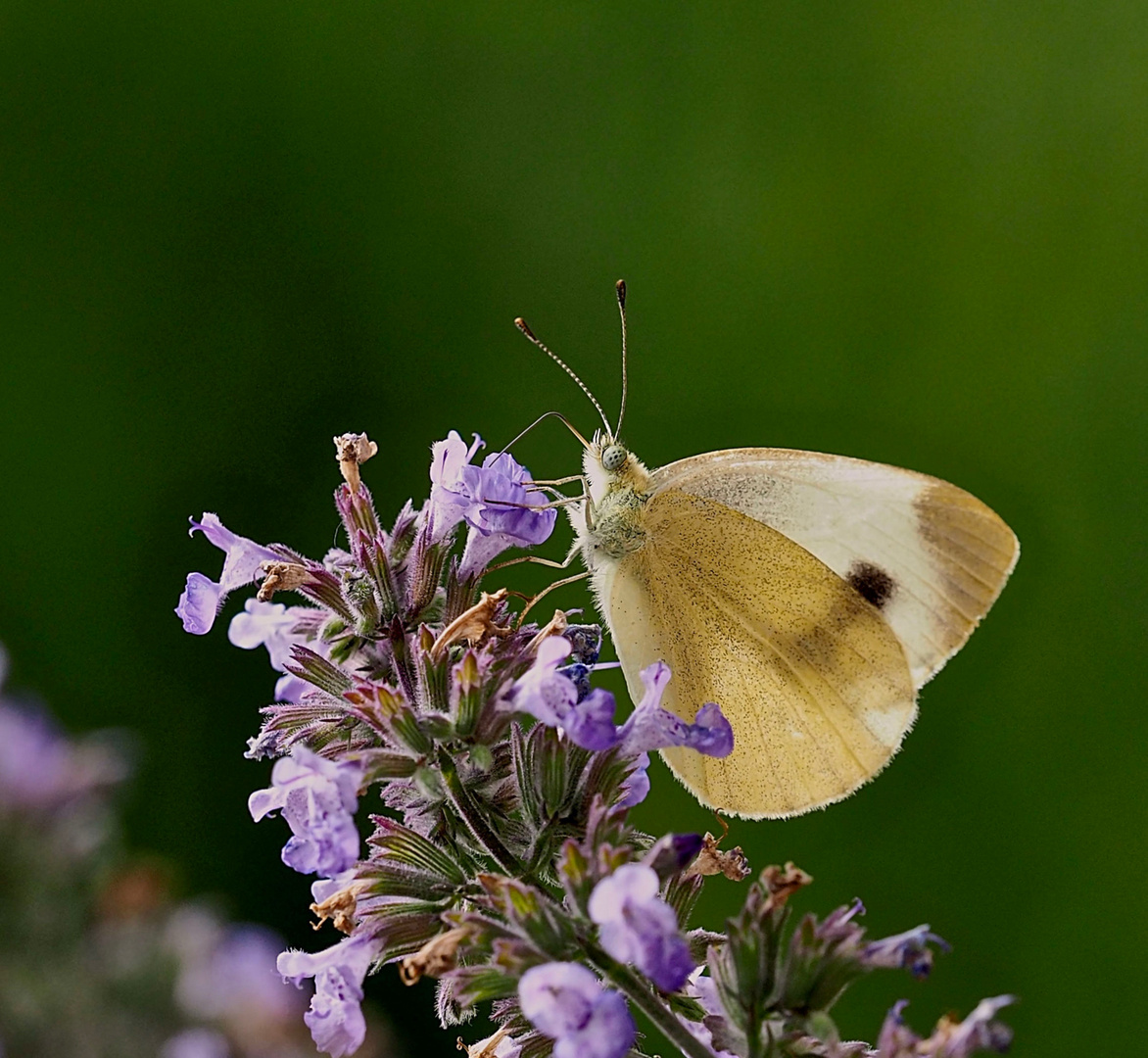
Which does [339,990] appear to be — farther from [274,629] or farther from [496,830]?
[274,629]

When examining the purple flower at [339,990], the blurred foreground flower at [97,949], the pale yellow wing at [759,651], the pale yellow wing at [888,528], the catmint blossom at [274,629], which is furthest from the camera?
Result: the blurred foreground flower at [97,949]

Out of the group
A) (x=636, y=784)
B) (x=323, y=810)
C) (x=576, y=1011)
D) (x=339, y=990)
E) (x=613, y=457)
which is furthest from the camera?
(x=613, y=457)

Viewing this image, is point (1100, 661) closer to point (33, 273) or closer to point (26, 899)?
point (26, 899)

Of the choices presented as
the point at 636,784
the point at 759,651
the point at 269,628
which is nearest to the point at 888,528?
the point at 759,651

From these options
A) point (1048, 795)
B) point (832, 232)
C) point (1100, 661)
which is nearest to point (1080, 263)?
point (832, 232)

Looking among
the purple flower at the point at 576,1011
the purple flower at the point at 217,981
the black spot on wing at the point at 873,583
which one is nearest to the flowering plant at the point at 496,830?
the purple flower at the point at 576,1011

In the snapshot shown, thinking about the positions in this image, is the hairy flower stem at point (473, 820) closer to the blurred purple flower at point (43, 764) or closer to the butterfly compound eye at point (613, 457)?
the butterfly compound eye at point (613, 457)
